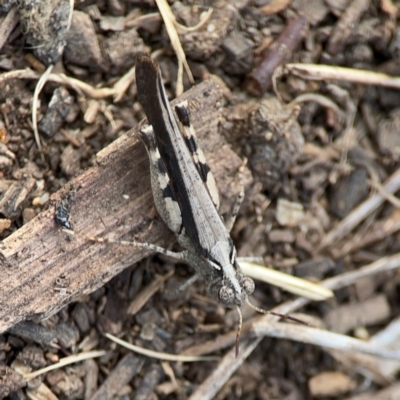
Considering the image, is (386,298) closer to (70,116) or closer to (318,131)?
(318,131)

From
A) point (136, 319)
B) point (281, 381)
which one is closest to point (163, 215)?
point (136, 319)

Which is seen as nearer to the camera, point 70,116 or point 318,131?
point 70,116

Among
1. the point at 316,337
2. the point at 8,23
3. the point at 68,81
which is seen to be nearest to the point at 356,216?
the point at 316,337

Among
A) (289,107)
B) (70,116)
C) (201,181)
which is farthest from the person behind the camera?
(289,107)

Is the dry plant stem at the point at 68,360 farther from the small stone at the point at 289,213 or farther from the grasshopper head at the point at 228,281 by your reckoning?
the small stone at the point at 289,213

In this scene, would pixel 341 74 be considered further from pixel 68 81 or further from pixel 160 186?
pixel 68 81

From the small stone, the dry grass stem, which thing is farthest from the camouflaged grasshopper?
the small stone

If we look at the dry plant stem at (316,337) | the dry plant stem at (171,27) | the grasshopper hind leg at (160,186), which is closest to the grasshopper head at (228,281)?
the grasshopper hind leg at (160,186)
